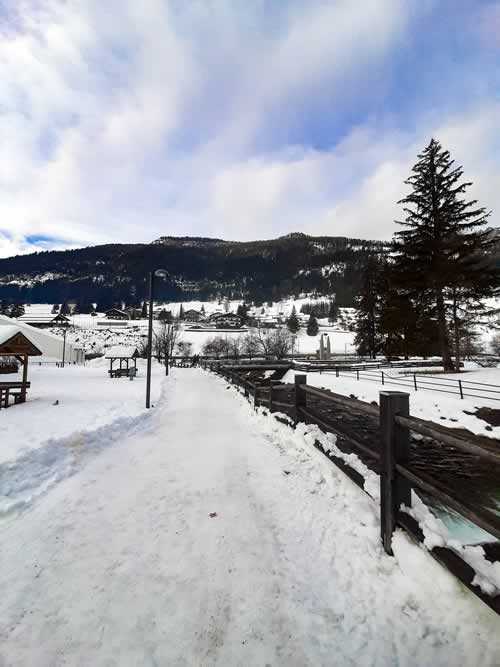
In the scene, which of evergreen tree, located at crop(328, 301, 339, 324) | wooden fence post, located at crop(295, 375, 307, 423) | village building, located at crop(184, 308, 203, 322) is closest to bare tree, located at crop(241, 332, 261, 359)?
evergreen tree, located at crop(328, 301, 339, 324)

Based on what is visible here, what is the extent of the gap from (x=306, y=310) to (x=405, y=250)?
137 metres

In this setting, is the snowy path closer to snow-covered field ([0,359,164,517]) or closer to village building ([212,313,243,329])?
snow-covered field ([0,359,164,517])

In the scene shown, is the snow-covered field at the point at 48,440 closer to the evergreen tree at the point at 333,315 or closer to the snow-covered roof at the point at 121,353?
the snow-covered roof at the point at 121,353

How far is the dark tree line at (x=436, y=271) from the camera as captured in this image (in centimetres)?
1969

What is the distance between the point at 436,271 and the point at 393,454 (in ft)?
70.1

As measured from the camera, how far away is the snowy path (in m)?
1.82

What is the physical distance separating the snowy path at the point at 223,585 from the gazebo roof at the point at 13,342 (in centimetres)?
968

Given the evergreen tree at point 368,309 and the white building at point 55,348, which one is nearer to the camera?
the evergreen tree at point 368,309

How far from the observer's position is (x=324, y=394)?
4.87 meters

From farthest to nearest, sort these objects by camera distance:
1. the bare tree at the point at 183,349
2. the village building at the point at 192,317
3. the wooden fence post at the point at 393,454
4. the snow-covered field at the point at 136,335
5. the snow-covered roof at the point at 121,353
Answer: the village building at the point at 192,317 < the snow-covered field at the point at 136,335 < the bare tree at the point at 183,349 < the snow-covered roof at the point at 121,353 < the wooden fence post at the point at 393,454

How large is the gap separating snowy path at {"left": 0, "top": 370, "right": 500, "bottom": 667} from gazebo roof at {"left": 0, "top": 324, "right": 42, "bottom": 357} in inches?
381

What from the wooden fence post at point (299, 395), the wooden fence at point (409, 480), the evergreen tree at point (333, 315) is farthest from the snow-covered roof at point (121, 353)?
the evergreen tree at point (333, 315)

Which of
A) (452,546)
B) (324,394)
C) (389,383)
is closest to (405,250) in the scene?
(389,383)

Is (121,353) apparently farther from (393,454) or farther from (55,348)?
(393,454)
